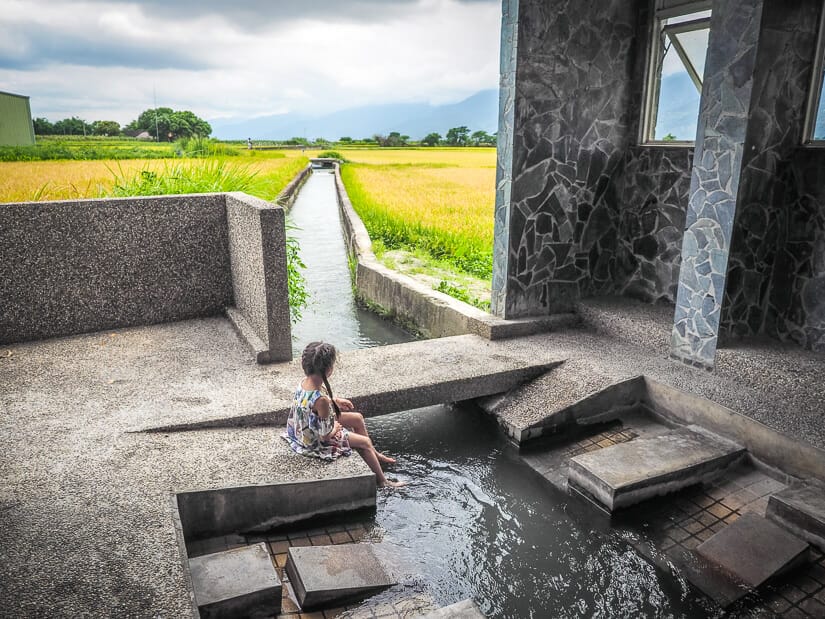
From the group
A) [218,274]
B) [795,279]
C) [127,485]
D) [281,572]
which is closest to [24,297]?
[218,274]

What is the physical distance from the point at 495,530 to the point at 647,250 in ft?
12.1

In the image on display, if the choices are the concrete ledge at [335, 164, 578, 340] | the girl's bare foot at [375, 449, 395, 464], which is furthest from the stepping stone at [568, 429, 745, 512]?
the concrete ledge at [335, 164, 578, 340]

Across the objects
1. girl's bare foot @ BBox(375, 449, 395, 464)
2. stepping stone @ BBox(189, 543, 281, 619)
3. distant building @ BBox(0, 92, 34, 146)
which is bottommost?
girl's bare foot @ BBox(375, 449, 395, 464)

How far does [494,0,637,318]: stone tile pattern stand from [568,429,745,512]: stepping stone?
214cm

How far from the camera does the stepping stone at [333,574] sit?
9.02 feet

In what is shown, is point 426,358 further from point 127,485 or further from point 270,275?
point 127,485

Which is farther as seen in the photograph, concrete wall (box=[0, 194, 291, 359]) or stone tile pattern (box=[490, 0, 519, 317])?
stone tile pattern (box=[490, 0, 519, 317])

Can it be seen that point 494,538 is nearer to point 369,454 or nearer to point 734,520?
point 369,454

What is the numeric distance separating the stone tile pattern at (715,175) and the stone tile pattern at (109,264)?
158 inches

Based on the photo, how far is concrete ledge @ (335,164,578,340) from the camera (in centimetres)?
582

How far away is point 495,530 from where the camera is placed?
354cm

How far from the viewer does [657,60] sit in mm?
5887

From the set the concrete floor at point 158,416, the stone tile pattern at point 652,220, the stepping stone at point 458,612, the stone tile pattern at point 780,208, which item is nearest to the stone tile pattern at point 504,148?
the concrete floor at point 158,416

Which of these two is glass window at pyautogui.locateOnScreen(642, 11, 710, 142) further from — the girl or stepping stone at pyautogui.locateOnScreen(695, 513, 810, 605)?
the girl
